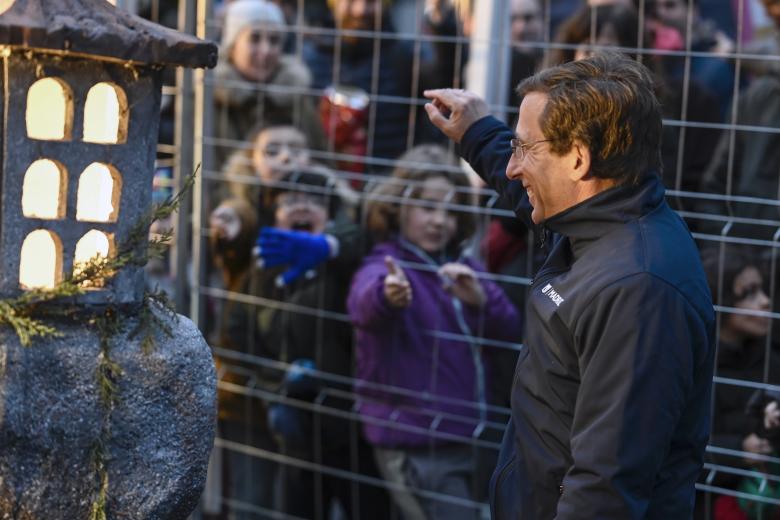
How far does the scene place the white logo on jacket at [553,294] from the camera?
2.15 m

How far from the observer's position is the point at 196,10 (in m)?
4.26

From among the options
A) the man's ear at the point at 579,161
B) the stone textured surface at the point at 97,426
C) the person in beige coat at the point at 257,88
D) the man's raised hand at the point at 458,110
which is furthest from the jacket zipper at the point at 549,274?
the person in beige coat at the point at 257,88

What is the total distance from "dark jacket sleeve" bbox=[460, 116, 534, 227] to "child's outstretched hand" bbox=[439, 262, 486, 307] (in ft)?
3.65

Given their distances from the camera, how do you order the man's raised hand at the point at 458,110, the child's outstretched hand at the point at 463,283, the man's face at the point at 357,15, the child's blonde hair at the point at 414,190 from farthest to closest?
the man's face at the point at 357,15, the child's blonde hair at the point at 414,190, the child's outstretched hand at the point at 463,283, the man's raised hand at the point at 458,110

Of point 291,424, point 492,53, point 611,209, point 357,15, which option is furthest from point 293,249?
point 611,209

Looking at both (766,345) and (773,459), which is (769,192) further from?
(773,459)

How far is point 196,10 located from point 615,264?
8.43ft

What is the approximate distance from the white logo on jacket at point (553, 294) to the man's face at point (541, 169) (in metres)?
0.13

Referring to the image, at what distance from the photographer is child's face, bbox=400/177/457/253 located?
3.99 m

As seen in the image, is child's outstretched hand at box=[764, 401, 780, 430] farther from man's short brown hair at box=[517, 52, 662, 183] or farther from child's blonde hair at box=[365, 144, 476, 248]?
man's short brown hair at box=[517, 52, 662, 183]

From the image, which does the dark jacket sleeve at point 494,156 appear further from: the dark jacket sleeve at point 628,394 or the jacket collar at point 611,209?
the dark jacket sleeve at point 628,394

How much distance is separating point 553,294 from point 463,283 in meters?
1.70

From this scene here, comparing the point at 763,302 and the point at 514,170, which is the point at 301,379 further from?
the point at 514,170

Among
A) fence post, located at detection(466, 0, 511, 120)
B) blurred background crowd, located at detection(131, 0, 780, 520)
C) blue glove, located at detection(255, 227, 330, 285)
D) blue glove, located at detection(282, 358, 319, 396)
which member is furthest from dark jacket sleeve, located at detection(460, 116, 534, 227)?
blue glove, located at detection(282, 358, 319, 396)
